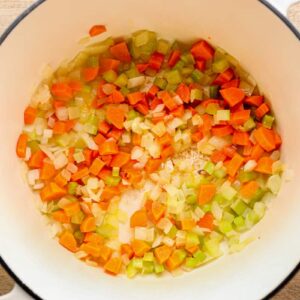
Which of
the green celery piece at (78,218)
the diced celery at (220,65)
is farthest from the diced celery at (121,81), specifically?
the green celery piece at (78,218)

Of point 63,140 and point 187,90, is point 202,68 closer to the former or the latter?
point 187,90

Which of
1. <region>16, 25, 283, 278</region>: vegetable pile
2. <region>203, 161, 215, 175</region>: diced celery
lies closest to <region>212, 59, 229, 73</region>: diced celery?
<region>16, 25, 283, 278</region>: vegetable pile

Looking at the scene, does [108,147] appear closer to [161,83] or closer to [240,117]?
[161,83]

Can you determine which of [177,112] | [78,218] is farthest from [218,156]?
[78,218]

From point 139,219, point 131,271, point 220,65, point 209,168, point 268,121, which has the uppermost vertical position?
point 220,65

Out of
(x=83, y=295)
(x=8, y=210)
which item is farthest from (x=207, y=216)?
(x=8, y=210)

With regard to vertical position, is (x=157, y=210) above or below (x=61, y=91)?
below

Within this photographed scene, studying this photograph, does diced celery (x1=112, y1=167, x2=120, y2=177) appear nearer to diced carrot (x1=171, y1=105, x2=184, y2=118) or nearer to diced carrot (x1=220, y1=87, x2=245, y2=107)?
diced carrot (x1=171, y1=105, x2=184, y2=118)
